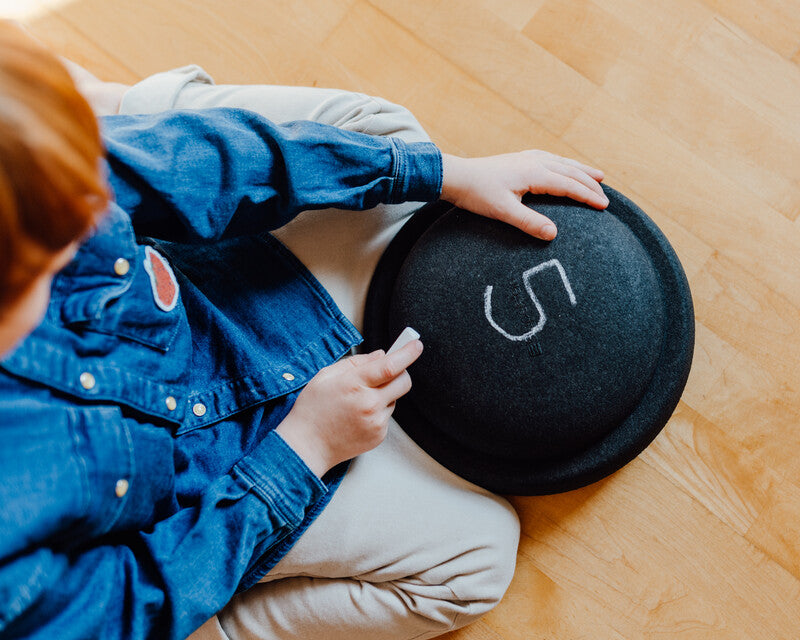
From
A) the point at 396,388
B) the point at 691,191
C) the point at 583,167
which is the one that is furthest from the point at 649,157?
the point at 396,388

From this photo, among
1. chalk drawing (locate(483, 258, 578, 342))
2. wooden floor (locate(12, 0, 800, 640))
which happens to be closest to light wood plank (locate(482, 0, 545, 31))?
wooden floor (locate(12, 0, 800, 640))

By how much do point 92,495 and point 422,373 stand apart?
0.35m

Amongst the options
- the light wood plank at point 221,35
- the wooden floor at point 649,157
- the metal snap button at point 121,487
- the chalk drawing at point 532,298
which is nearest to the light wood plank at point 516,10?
the wooden floor at point 649,157

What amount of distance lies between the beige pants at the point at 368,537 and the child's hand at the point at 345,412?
0.25 feet

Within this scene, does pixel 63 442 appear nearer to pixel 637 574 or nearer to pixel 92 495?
pixel 92 495

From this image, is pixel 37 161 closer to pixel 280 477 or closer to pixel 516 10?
pixel 280 477

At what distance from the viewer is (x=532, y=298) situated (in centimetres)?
68

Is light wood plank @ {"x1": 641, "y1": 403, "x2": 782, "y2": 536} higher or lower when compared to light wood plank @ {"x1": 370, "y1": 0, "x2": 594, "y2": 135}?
lower

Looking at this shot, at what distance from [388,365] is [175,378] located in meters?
0.22

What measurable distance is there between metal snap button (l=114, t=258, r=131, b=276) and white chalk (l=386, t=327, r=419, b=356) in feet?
0.90

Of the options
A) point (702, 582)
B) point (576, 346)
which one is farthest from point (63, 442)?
point (702, 582)

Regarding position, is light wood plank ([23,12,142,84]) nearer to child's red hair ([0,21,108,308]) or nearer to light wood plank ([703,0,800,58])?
child's red hair ([0,21,108,308])

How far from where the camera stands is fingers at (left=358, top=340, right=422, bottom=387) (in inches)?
27.0

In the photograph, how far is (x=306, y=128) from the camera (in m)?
0.70
